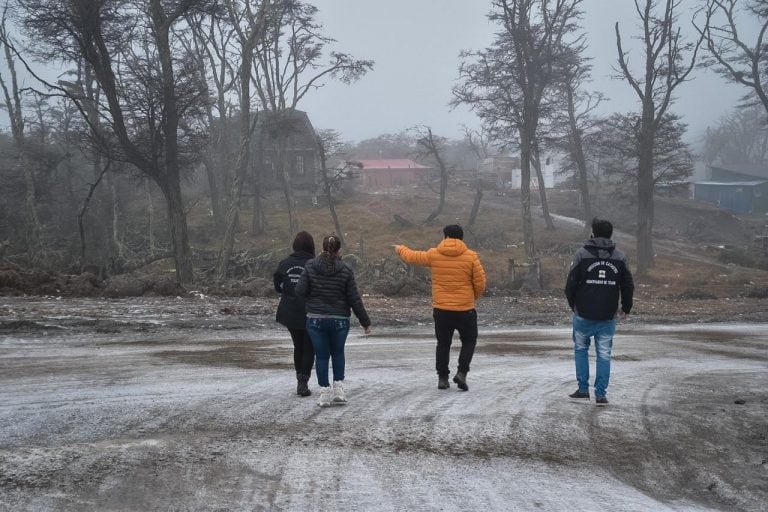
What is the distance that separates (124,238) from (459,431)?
33.1 meters

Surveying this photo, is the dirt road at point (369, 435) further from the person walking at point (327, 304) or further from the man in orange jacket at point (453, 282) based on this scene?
the man in orange jacket at point (453, 282)

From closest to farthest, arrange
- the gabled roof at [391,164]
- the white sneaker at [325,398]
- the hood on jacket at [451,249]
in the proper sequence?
the white sneaker at [325,398], the hood on jacket at [451,249], the gabled roof at [391,164]

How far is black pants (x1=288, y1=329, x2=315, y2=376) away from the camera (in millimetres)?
7762

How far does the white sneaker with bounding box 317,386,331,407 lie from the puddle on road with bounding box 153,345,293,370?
220cm

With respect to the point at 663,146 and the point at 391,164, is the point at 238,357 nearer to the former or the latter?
the point at 663,146

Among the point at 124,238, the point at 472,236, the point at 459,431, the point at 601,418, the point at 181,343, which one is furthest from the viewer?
the point at 472,236

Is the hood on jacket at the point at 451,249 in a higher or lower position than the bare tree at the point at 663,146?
lower

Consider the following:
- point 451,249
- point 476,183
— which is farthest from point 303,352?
point 476,183

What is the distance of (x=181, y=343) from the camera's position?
11.5 meters

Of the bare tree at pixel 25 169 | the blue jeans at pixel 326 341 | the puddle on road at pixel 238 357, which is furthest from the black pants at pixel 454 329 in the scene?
the bare tree at pixel 25 169

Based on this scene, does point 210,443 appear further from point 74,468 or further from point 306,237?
point 306,237

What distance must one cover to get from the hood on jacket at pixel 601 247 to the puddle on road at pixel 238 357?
4.24 m

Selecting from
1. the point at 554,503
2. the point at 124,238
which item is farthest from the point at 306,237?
the point at 124,238

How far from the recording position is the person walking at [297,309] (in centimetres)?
771
